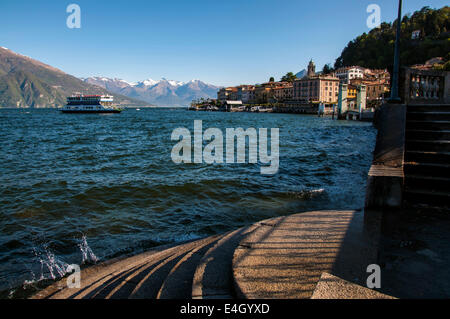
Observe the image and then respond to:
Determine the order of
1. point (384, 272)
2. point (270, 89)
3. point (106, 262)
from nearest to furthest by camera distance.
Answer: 1. point (384, 272)
2. point (106, 262)
3. point (270, 89)

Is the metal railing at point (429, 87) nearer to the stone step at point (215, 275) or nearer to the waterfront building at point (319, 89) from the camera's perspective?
the stone step at point (215, 275)

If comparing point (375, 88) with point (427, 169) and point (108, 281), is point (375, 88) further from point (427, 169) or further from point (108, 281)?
point (108, 281)

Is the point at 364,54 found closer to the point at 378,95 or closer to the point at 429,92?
the point at 378,95

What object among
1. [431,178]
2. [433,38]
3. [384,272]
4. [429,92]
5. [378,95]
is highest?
[433,38]

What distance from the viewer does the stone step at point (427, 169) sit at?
233 inches

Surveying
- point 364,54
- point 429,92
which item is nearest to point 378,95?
point 364,54

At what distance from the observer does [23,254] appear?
592 cm

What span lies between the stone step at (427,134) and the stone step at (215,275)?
5637 mm

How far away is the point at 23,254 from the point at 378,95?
121146 millimetres

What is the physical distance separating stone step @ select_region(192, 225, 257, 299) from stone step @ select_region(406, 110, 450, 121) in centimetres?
646

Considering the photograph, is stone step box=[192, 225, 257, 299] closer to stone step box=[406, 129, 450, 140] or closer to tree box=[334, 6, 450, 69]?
stone step box=[406, 129, 450, 140]

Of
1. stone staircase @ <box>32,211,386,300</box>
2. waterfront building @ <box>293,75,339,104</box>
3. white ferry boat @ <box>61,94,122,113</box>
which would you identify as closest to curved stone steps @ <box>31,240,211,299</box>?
stone staircase @ <box>32,211,386,300</box>

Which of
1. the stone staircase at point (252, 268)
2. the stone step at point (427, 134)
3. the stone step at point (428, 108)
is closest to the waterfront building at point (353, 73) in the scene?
the stone step at point (428, 108)

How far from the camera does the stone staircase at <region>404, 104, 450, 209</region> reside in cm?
561
